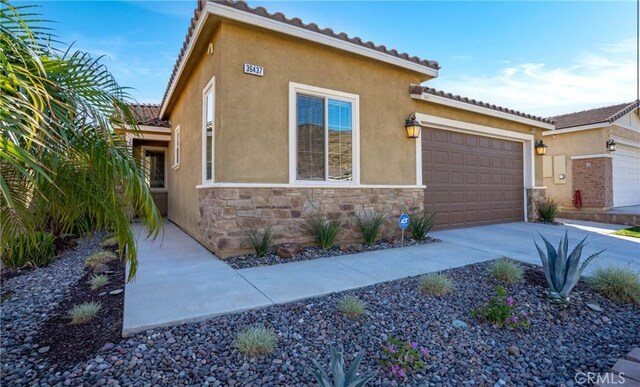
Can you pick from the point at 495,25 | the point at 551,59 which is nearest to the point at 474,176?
the point at 495,25

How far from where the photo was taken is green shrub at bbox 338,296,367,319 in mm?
3289

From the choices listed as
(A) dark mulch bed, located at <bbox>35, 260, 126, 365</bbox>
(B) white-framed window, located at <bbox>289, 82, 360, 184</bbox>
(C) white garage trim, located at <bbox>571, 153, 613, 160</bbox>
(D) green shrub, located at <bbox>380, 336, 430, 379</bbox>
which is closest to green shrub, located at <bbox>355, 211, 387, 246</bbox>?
(B) white-framed window, located at <bbox>289, 82, 360, 184</bbox>

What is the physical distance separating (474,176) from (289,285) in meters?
7.24

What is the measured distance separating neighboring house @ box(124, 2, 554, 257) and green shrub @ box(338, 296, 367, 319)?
2.69 metres

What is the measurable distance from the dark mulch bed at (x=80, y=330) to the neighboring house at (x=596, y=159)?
16.7 metres

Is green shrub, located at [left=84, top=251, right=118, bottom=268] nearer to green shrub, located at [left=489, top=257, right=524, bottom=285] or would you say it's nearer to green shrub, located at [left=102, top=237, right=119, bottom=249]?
green shrub, located at [left=102, top=237, right=119, bottom=249]

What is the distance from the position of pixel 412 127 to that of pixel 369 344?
5691 mm

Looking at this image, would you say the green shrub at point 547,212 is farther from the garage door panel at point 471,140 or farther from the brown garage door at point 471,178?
the garage door panel at point 471,140

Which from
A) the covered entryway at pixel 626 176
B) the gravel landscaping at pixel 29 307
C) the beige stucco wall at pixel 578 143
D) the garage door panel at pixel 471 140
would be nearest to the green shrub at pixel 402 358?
the gravel landscaping at pixel 29 307

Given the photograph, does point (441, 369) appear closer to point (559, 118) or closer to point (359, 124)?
Answer: point (359, 124)

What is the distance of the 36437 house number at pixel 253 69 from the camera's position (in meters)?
5.61

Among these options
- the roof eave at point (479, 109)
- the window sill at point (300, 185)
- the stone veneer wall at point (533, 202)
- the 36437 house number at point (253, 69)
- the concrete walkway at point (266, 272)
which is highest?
the roof eave at point (479, 109)

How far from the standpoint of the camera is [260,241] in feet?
18.6

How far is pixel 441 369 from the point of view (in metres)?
2.61
